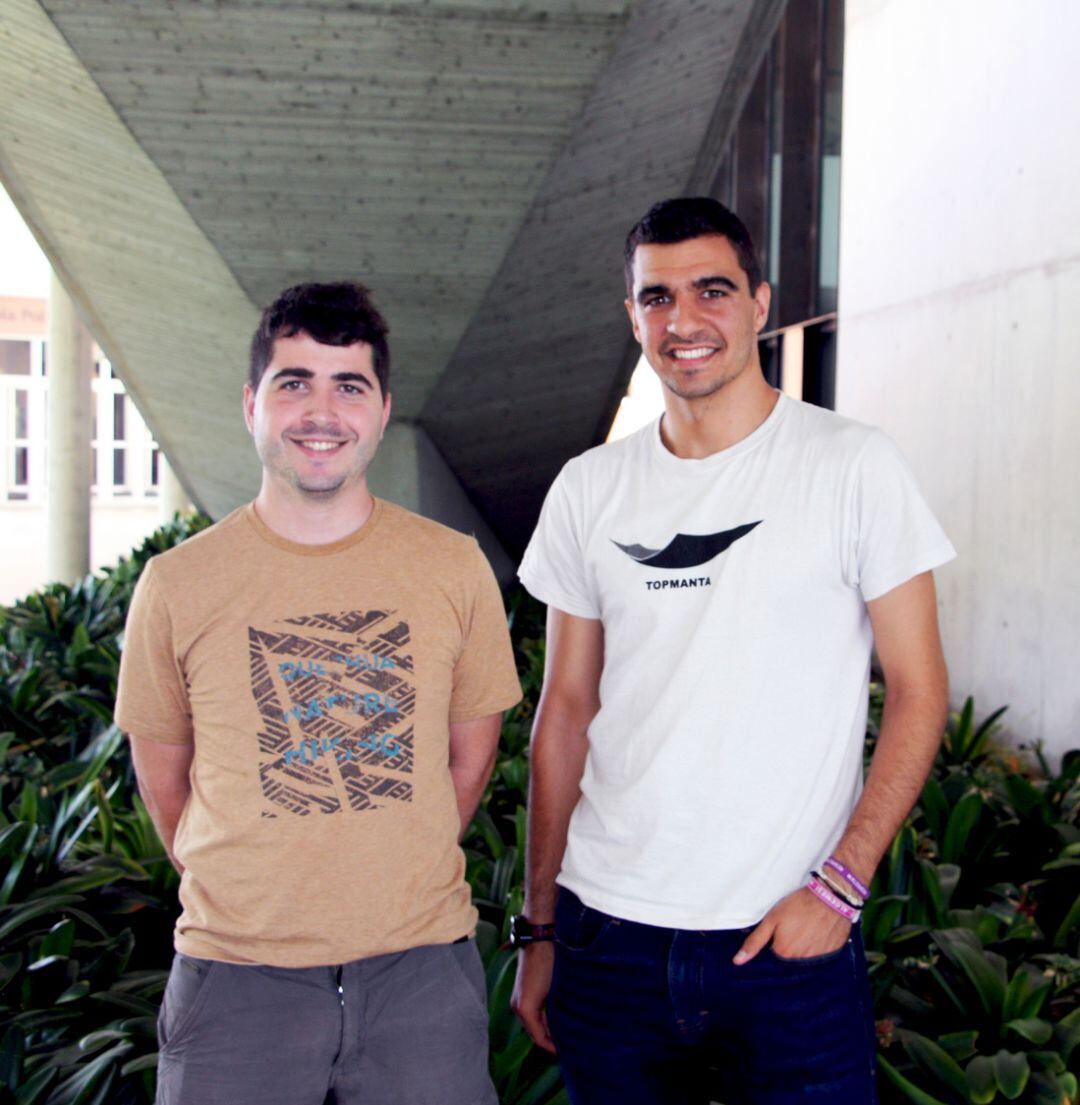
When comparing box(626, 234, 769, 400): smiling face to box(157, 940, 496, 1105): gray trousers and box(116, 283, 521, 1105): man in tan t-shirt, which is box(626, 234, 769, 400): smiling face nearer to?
box(116, 283, 521, 1105): man in tan t-shirt

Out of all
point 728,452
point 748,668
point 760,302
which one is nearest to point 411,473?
point 760,302

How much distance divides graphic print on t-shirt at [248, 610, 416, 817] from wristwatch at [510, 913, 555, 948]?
318 millimetres

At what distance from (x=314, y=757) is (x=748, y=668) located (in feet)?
1.95

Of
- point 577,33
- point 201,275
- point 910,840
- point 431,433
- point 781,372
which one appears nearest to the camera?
point 910,840

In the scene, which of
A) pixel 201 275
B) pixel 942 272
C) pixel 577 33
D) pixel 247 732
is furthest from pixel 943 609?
pixel 247 732

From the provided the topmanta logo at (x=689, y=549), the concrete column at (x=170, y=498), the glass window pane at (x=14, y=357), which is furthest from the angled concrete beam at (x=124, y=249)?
the glass window pane at (x=14, y=357)

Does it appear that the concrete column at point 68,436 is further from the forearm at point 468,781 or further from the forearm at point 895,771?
the forearm at point 895,771

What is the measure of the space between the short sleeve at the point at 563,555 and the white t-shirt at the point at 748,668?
13cm

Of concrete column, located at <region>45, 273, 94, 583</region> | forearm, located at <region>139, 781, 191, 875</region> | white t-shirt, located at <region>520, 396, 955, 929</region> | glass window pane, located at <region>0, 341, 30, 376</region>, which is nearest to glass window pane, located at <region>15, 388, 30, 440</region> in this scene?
glass window pane, located at <region>0, 341, 30, 376</region>

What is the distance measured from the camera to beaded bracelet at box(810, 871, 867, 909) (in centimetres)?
151

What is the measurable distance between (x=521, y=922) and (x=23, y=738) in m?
3.97

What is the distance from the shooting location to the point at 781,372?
963 centimetres

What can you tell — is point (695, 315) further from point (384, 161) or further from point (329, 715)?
point (384, 161)

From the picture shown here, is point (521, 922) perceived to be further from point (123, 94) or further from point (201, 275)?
point (201, 275)
